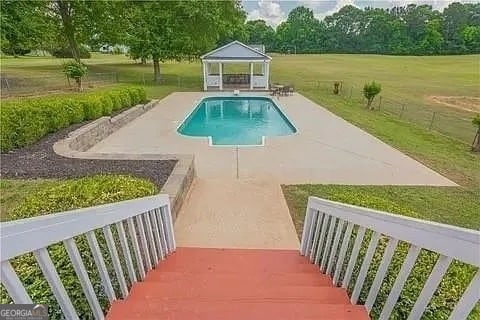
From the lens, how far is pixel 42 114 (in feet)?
29.3

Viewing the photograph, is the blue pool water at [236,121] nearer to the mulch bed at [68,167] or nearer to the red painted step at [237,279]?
the mulch bed at [68,167]

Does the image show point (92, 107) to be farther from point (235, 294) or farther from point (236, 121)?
point (235, 294)

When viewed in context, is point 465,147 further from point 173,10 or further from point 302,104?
point 173,10

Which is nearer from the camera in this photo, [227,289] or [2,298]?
[2,298]

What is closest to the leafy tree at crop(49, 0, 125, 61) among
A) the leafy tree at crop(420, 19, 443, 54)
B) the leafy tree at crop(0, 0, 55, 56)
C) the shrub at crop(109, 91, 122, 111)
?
the leafy tree at crop(0, 0, 55, 56)

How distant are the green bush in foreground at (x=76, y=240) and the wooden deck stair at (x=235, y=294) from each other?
20 centimetres

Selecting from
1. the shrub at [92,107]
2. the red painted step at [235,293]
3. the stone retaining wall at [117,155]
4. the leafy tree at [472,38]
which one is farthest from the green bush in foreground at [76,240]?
the leafy tree at [472,38]

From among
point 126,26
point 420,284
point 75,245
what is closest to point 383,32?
point 126,26

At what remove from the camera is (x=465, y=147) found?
10773 millimetres

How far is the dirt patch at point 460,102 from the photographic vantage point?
20.1 metres

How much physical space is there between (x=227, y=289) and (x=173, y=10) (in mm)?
23869

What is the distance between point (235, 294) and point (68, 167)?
17.9 feet

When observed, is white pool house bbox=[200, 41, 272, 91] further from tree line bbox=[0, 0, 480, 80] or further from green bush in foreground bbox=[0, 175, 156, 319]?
green bush in foreground bbox=[0, 175, 156, 319]

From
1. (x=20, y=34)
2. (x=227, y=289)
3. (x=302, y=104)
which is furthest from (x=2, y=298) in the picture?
(x=20, y=34)
